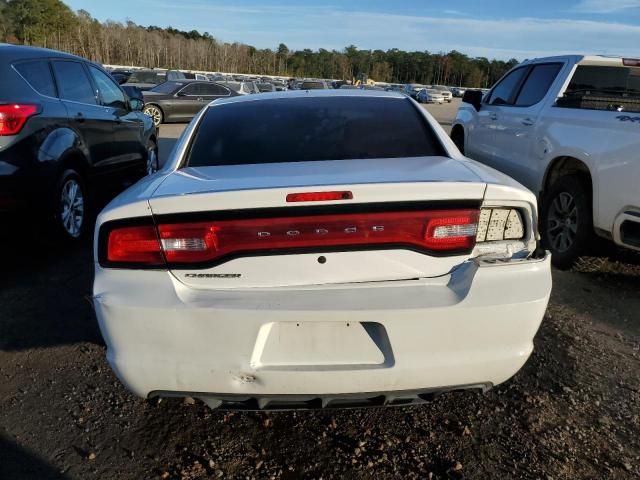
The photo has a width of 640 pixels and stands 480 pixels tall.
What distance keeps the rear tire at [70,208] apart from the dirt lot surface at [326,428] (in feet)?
4.75

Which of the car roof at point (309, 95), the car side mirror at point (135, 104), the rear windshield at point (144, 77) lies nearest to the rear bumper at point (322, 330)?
the car roof at point (309, 95)

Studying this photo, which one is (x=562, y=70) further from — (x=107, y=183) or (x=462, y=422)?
(x=107, y=183)

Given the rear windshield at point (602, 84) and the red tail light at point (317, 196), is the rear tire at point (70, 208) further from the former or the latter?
the rear windshield at point (602, 84)

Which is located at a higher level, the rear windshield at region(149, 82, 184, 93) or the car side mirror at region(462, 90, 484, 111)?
the car side mirror at region(462, 90, 484, 111)

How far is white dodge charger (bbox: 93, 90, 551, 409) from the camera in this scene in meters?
2.10

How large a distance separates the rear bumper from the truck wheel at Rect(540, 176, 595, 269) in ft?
8.59

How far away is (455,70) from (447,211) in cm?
13364

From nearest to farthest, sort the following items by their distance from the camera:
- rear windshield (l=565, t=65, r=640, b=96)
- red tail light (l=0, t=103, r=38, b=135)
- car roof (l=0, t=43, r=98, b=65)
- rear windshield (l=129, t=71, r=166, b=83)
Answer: red tail light (l=0, t=103, r=38, b=135) < car roof (l=0, t=43, r=98, b=65) < rear windshield (l=565, t=65, r=640, b=96) < rear windshield (l=129, t=71, r=166, b=83)

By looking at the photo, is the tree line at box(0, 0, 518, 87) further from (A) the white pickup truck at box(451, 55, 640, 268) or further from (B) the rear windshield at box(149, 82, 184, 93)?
(A) the white pickup truck at box(451, 55, 640, 268)

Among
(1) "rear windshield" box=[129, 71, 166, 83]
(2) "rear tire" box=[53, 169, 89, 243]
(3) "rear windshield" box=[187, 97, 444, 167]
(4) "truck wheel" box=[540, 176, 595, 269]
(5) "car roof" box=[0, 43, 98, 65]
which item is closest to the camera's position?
(3) "rear windshield" box=[187, 97, 444, 167]

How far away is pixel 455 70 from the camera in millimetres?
126312

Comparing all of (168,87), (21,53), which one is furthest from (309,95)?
(168,87)

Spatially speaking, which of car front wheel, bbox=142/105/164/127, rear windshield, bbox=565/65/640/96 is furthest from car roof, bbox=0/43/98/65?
car front wheel, bbox=142/105/164/127

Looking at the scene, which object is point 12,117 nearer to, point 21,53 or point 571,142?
point 21,53
